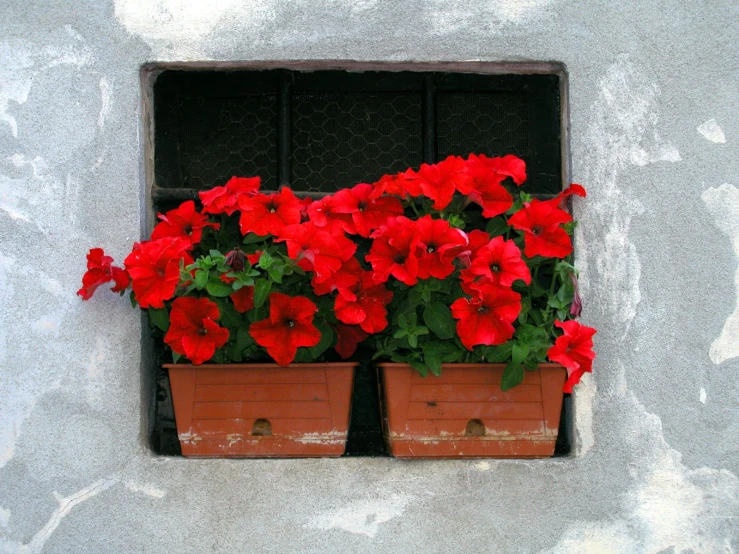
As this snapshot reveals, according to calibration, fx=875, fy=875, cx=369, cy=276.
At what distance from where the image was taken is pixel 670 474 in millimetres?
2074

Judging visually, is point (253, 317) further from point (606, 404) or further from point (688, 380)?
point (688, 380)

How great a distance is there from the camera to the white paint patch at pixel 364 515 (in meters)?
2.04

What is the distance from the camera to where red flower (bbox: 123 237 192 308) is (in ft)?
6.07

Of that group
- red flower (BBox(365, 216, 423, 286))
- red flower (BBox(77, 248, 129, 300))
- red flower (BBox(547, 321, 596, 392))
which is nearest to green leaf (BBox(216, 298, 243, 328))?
red flower (BBox(77, 248, 129, 300))

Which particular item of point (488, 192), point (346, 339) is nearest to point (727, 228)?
point (488, 192)

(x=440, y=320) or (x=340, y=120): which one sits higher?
(x=340, y=120)

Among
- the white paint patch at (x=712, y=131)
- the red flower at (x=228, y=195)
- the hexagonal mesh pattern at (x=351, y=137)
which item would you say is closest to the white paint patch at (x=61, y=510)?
the red flower at (x=228, y=195)

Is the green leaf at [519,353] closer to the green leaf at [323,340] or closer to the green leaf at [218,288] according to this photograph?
the green leaf at [323,340]

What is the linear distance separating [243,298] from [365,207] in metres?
0.35

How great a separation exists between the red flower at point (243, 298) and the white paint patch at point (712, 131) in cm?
118

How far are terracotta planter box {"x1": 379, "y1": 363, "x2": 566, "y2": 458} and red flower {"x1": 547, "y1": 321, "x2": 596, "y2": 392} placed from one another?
10 centimetres

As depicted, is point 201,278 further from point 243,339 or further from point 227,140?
point 227,140

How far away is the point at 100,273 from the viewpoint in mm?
1983

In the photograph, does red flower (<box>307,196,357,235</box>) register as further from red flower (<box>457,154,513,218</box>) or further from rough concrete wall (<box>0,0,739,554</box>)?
rough concrete wall (<box>0,0,739,554</box>)
